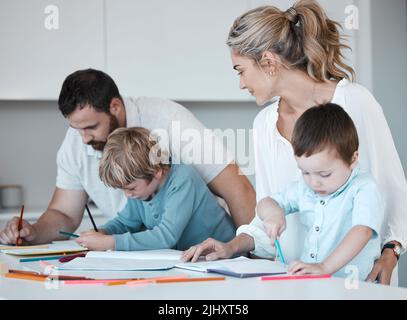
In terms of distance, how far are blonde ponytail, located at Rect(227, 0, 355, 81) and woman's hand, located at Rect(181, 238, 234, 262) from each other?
1.64 ft

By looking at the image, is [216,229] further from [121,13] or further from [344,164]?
[121,13]

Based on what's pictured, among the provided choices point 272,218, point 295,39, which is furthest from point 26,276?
point 295,39

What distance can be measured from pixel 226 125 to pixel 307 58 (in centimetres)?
231

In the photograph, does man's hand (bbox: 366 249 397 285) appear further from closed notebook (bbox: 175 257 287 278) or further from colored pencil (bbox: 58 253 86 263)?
colored pencil (bbox: 58 253 86 263)

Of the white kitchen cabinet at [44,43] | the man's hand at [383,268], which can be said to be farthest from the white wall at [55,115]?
the man's hand at [383,268]

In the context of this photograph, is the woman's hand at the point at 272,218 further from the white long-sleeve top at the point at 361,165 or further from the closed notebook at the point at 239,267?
the white long-sleeve top at the point at 361,165

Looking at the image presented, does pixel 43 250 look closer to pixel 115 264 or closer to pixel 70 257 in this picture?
pixel 70 257

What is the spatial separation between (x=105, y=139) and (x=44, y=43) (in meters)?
1.30

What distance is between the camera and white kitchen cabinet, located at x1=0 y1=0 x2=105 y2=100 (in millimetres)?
3475

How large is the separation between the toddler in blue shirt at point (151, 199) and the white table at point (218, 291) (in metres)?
0.61

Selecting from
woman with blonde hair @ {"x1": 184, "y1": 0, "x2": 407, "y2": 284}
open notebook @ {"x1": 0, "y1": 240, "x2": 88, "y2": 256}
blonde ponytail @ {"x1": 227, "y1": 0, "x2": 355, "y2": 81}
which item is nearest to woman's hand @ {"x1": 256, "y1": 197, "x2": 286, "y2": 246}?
woman with blonde hair @ {"x1": 184, "y1": 0, "x2": 407, "y2": 284}

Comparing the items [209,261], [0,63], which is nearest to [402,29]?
[0,63]

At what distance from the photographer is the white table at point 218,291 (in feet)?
4.00

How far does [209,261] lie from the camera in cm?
169
